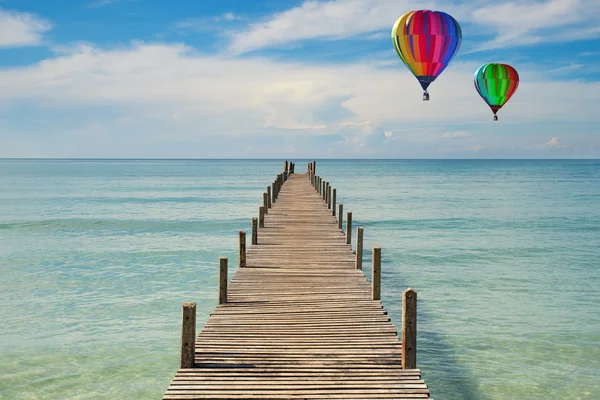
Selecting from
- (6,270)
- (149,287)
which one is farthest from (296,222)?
(6,270)

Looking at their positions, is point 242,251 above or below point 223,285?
above

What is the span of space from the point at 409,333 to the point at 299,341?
1.87 m

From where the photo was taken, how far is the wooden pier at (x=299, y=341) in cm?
820

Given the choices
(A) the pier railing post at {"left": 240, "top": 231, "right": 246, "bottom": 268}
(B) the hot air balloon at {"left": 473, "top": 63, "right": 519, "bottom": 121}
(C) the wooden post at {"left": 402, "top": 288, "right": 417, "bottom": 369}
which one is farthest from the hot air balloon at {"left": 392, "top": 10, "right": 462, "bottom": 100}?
(C) the wooden post at {"left": 402, "top": 288, "right": 417, "bottom": 369}

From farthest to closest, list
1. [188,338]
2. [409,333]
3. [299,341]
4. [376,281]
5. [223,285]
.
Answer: [376,281] < [223,285] < [299,341] < [409,333] < [188,338]

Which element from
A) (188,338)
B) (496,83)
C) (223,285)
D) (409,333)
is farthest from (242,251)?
(496,83)

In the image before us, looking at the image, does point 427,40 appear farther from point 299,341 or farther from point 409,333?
point 409,333

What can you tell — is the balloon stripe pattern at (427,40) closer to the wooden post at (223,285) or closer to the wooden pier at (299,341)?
the wooden pier at (299,341)

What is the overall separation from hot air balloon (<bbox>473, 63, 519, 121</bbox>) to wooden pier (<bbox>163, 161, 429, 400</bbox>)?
25.2m

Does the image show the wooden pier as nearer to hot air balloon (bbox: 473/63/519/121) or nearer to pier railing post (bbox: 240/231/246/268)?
pier railing post (bbox: 240/231/246/268)

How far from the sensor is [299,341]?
9.87m

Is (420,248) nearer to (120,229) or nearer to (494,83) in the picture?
(494,83)

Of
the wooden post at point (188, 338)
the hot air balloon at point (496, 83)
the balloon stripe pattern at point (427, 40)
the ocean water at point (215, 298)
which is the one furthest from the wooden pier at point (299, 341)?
the hot air balloon at point (496, 83)

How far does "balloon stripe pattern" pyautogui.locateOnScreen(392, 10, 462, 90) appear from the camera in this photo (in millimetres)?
28984
